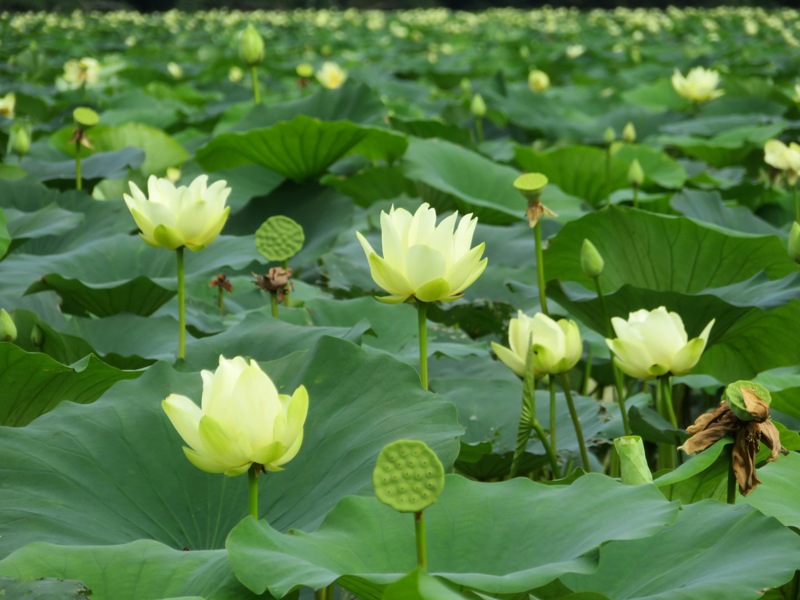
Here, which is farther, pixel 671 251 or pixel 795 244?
pixel 671 251

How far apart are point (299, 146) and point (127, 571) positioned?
1723mm

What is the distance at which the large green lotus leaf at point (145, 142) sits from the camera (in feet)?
10.1

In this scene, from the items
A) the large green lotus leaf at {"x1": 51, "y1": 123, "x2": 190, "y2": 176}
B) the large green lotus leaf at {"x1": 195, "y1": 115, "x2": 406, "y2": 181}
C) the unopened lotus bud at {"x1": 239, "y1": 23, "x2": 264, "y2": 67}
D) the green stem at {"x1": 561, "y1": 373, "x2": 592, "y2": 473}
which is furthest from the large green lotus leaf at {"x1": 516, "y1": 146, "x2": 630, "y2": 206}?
the green stem at {"x1": 561, "y1": 373, "x2": 592, "y2": 473}

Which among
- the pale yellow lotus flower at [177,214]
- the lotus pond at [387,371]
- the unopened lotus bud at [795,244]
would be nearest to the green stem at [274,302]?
the lotus pond at [387,371]

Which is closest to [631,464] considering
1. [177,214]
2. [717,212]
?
[177,214]

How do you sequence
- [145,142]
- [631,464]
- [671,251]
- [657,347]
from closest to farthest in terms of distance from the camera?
[631,464], [657,347], [671,251], [145,142]

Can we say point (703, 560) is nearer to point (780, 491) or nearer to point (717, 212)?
point (780, 491)

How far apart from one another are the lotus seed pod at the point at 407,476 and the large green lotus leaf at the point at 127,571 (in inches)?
7.4

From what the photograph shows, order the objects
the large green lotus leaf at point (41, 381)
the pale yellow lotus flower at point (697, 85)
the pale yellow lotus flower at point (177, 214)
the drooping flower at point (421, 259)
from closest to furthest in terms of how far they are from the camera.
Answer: the drooping flower at point (421, 259)
the large green lotus leaf at point (41, 381)
the pale yellow lotus flower at point (177, 214)
the pale yellow lotus flower at point (697, 85)

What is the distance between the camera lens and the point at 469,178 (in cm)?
266

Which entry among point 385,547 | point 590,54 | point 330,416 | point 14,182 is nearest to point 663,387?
point 330,416

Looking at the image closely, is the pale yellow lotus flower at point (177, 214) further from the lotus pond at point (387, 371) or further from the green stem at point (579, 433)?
the green stem at point (579, 433)

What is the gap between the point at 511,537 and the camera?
3.07 ft

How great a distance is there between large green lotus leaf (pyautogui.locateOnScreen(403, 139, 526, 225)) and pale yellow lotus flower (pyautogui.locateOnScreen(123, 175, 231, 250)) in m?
1.11
